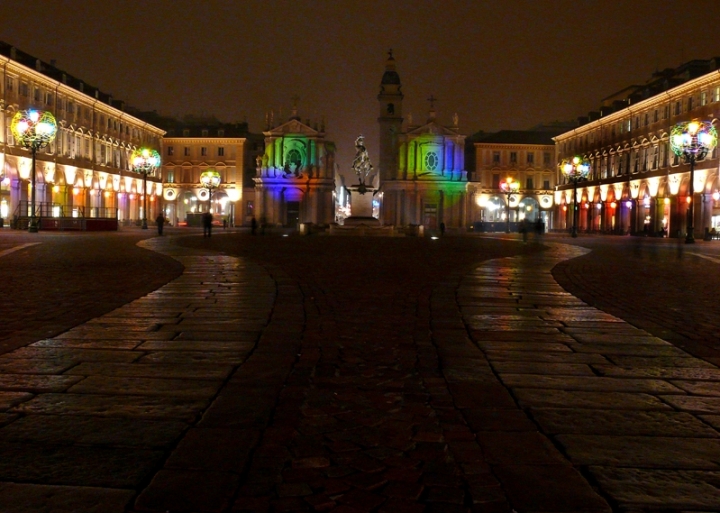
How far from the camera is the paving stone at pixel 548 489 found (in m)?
3.26

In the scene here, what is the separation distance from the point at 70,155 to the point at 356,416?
69368 millimetres

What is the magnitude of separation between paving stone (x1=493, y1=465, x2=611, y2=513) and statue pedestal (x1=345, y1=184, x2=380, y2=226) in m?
58.0

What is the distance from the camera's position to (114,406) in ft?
15.6

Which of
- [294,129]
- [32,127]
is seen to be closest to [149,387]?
[32,127]

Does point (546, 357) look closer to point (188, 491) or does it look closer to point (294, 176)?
point (188, 491)

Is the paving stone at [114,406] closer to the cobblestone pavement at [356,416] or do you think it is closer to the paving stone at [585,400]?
the cobblestone pavement at [356,416]

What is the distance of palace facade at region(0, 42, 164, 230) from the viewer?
54469 millimetres

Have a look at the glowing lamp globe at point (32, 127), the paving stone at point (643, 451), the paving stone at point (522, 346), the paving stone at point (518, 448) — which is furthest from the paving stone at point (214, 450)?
the glowing lamp globe at point (32, 127)

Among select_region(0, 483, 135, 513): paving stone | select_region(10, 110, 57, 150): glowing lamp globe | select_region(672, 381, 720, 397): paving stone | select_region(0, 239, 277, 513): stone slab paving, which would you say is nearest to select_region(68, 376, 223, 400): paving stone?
select_region(0, 239, 277, 513): stone slab paving

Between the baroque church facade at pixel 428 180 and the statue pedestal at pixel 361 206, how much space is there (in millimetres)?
32724

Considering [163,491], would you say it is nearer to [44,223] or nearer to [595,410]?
[595,410]

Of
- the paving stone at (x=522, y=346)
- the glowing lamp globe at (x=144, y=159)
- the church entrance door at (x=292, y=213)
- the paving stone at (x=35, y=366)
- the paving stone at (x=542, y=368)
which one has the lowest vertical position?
the paving stone at (x=542, y=368)

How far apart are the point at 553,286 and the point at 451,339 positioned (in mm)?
6628

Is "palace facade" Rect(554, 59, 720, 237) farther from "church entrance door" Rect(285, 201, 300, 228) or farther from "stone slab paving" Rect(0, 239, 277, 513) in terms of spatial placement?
"stone slab paving" Rect(0, 239, 277, 513)
